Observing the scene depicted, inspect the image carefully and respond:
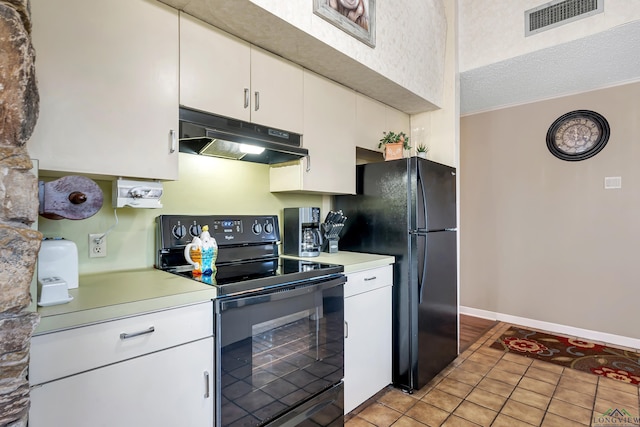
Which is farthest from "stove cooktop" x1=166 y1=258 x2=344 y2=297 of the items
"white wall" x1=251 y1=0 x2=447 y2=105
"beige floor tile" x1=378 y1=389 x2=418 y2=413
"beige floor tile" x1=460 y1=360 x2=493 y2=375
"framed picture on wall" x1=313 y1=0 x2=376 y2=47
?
"beige floor tile" x1=460 y1=360 x2=493 y2=375

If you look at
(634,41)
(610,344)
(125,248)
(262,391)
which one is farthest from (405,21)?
(610,344)

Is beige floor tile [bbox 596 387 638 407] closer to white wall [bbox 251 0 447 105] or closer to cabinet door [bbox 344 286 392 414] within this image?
cabinet door [bbox 344 286 392 414]

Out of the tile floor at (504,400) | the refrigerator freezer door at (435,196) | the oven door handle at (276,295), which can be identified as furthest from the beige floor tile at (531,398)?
the oven door handle at (276,295)

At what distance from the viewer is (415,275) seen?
Answer: 7.35 ft

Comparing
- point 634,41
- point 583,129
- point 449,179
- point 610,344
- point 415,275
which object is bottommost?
point 610,344

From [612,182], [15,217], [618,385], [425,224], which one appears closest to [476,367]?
Result: [618,385]

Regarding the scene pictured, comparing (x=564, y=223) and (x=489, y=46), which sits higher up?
(x=489, y=46)

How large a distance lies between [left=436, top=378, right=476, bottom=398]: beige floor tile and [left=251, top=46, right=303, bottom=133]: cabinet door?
6.62ft

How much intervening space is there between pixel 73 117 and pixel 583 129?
4.12 m

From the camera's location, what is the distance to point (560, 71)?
114 inches

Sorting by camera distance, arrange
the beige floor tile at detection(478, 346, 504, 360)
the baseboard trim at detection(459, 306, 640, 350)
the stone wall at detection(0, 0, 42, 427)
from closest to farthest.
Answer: the stone wall at detection(0, 0, 42, 427) → the beige floor tile at detection(478, 346, 504, 360) → the baseboard trim at detection(459, 306, 640, 350)

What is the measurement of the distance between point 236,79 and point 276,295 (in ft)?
3.67

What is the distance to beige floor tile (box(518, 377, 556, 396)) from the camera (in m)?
2.29

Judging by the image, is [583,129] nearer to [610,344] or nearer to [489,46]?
[489,46]
